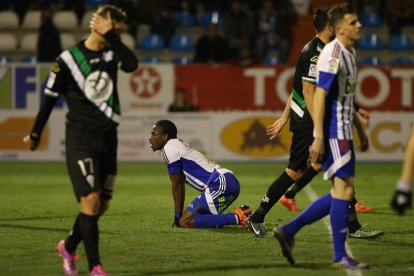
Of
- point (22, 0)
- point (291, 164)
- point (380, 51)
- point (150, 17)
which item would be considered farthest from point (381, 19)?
point (291, 164)

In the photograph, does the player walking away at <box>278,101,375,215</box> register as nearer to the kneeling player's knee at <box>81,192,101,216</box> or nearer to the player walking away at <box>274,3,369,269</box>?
the player walking away at <box>274,3,369,269</box>

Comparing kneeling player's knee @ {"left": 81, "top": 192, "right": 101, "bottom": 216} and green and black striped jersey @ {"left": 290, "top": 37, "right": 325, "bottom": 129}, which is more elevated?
green and black striped jersey @ {"left": 290, "top": 37, "right": 325, "bottom": 129}

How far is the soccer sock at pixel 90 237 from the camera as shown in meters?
7.04

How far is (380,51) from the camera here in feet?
76.2

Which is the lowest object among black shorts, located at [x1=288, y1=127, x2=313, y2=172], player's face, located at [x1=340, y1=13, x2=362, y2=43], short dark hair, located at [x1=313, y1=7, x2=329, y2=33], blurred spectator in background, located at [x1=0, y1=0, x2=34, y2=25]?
blurred spectator in background, located at [x1=0, y1=0, x2=34, y2=25]

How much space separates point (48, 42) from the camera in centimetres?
2127

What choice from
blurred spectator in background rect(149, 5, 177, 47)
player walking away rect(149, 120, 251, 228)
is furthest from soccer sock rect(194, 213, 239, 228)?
blurred spectator in background rect(149, 5, 177, 47)

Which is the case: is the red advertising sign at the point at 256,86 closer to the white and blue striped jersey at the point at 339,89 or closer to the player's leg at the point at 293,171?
the player's leg at the point at 293,171

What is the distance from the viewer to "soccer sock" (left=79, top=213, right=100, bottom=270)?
7043 millimetres

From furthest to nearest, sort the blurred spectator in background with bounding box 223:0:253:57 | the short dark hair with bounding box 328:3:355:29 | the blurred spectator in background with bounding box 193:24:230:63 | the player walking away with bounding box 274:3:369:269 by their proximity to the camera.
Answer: the blurred spectator in background with bounding box 223:0:253:57 < the blurred spectator in background with bounding box 193:24:230:63 < the short dark hair with bounding box 328:3:355:29 < the player walking away with bounding box 274:3:369:269

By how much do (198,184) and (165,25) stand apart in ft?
44.5

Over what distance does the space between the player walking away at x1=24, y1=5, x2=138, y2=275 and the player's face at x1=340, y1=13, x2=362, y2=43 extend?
67.6 inches

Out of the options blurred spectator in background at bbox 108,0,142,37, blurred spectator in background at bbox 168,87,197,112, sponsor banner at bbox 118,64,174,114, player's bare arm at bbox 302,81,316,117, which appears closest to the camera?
player's bare arm at bbox 302,81,316,117

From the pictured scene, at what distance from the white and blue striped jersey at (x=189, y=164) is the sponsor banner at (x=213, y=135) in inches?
362
